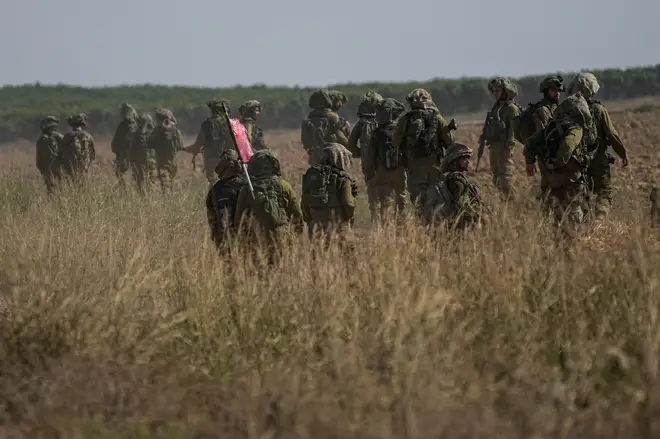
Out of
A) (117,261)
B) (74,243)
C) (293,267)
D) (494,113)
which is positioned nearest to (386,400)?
(293,267)

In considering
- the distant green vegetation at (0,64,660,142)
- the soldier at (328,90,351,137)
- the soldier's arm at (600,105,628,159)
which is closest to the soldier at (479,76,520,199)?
the soldier's arm at (600,105,628,159)

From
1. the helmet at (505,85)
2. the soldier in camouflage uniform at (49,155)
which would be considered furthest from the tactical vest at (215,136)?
the helmet at (505,85)

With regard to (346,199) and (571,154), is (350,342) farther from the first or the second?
(571,154)

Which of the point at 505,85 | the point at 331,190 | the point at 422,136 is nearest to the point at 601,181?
the point at 422,136

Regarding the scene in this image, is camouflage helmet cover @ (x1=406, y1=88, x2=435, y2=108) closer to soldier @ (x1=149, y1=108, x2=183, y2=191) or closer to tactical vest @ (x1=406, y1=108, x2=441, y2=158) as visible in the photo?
tactical vest @ (x1=406, y1=108, x2=441, y2=158)

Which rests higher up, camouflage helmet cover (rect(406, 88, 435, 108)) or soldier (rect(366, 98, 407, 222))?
camouflage helmet cover (rect(406, 88, 435, 108))

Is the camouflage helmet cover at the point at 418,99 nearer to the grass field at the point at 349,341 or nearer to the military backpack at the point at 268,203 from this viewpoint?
the military backpack at the point at 268,203

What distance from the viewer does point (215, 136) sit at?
55.1ft

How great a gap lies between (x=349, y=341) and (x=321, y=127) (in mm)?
9145

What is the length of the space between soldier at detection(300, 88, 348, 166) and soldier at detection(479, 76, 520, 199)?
2.58 metres

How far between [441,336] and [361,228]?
26.3 feet

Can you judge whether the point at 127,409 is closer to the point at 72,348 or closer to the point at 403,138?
the point at 72,348

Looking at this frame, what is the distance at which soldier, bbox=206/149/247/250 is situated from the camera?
371 inches

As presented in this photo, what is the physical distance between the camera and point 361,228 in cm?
1448
